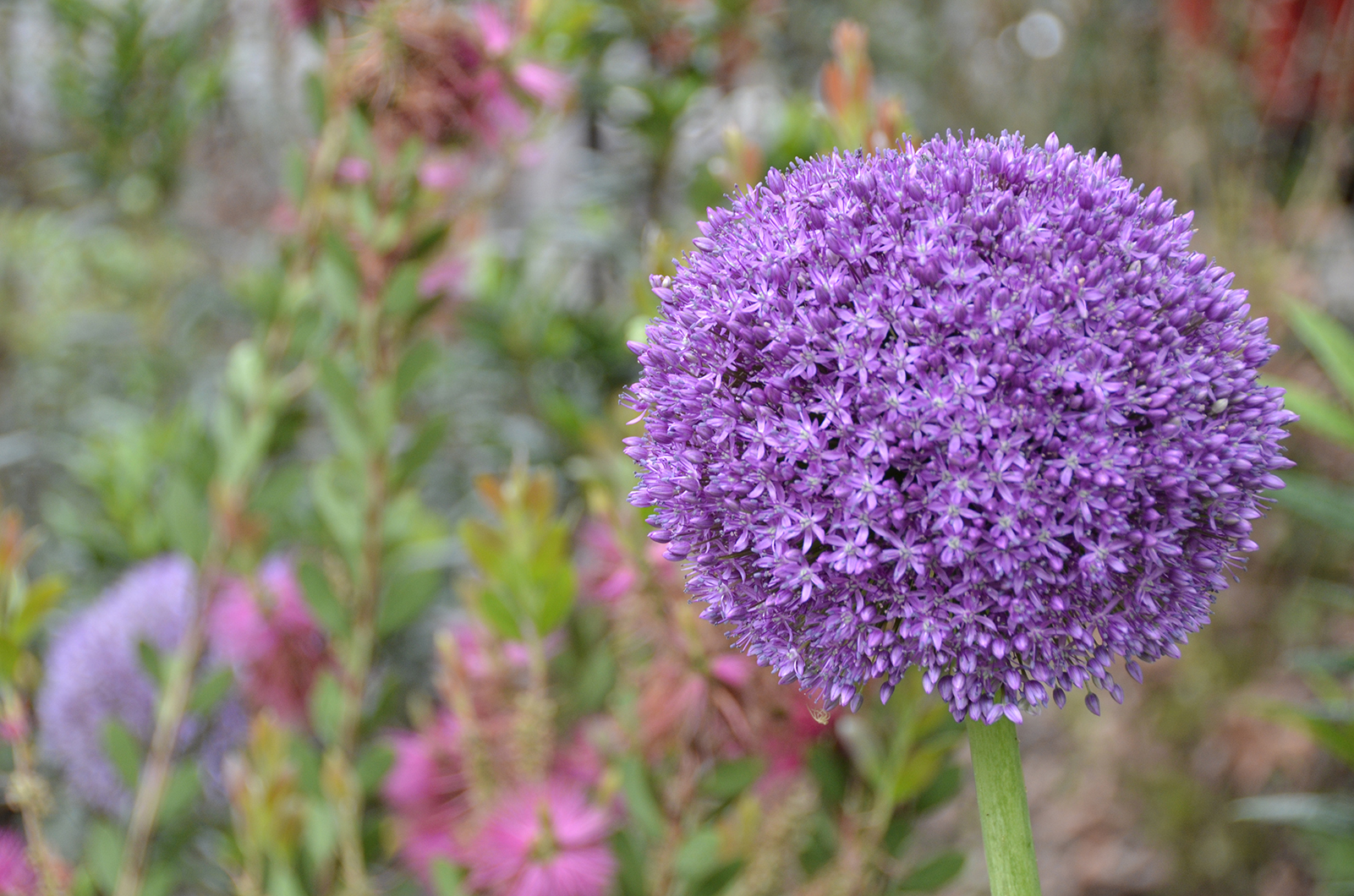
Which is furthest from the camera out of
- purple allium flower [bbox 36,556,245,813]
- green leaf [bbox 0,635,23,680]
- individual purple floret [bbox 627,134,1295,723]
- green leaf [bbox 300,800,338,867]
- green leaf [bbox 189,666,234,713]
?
purple allium flower [bbox 36,556,245,813]

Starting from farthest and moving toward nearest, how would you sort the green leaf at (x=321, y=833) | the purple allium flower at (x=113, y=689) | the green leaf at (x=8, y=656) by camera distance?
the purple allium flower at (x=113, y=689) → the green leaf at (x=321, y=833) → the green leaf at (x=8, y=656)

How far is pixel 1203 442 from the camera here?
0.64 metres

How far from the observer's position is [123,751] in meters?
1.33

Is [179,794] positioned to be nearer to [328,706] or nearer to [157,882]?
[157,882]

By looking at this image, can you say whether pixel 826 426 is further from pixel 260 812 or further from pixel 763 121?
pixel 763 121

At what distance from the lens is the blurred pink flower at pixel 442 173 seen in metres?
1.47

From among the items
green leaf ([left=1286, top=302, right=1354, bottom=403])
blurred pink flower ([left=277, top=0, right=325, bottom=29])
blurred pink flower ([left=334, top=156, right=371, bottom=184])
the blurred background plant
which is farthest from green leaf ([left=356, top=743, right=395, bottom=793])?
green leaf ([left=1286, top=302, right=1354, bottom=403])


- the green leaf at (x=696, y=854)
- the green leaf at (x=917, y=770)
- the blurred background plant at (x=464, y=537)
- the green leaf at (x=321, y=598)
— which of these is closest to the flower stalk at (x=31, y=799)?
the blurred background plant at (x=464, y=537)

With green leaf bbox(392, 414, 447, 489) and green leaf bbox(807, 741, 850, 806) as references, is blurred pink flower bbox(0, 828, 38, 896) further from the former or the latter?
green leaf bbox(807, 741, 850, 806)

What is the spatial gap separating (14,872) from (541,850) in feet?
2.42

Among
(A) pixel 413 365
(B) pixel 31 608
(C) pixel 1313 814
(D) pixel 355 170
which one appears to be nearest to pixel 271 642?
(B) pixel 31 608

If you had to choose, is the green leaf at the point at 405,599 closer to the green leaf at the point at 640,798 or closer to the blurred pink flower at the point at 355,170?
the green leaf at the point at 640,798

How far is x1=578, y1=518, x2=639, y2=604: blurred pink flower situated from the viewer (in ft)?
3.95

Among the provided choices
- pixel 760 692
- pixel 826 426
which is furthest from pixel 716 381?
pixel 760 692
